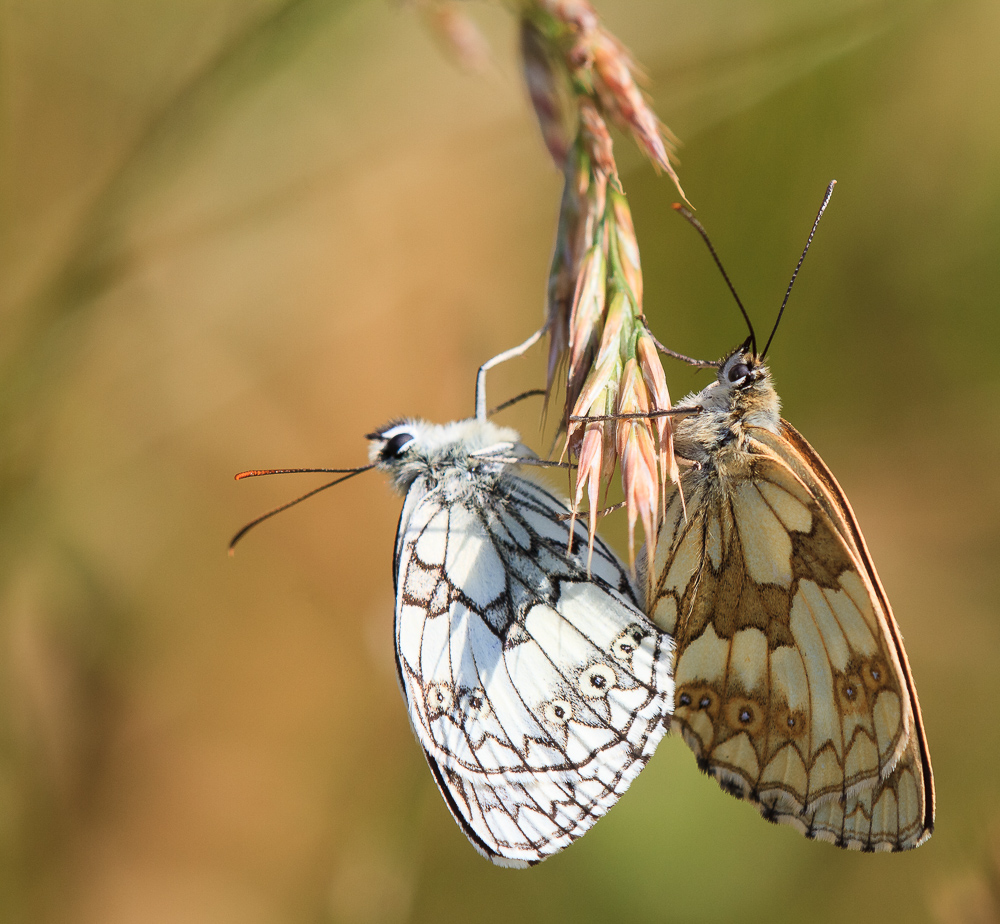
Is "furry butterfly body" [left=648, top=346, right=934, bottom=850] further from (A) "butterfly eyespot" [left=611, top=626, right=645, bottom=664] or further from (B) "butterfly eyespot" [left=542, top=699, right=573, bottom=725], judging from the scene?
(B) "butterfly eyespot" [left=542, top=699, right=573, bottom=725]

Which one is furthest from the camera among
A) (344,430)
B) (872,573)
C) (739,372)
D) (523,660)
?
(344,430)

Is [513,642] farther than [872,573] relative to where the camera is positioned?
Yes

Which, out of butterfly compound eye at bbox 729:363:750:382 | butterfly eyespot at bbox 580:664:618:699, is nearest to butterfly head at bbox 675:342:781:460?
butterfly compound eye at bbox 729:363:750:382

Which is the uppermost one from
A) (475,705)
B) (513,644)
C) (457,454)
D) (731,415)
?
(457,454)

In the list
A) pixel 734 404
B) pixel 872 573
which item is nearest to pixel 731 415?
pixel 734 404

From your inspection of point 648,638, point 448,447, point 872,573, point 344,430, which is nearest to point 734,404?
point 872,573

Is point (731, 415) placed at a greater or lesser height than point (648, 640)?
greater

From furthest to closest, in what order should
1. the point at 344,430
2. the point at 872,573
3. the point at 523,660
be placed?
the point at 344,430 < the point at 523,660 < the point at 872,573

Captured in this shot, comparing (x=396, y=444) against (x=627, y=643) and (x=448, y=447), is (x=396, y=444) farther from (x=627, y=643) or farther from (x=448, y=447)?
(x=627, y=643)
